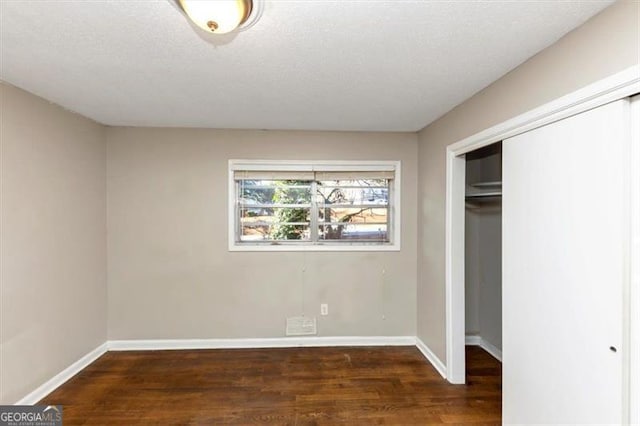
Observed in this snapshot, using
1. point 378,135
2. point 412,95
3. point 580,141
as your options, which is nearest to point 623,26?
point 580,141

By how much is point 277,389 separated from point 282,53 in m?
2.54

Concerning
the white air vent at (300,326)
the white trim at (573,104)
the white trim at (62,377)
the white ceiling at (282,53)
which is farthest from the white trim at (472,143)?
the white trim at (62,377)

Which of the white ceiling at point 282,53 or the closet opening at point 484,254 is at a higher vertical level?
the white ceiling at point 282,53

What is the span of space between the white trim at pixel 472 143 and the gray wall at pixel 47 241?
132 inches

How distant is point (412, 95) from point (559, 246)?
1431 mm

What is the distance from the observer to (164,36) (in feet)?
5.43

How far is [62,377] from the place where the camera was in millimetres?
2830

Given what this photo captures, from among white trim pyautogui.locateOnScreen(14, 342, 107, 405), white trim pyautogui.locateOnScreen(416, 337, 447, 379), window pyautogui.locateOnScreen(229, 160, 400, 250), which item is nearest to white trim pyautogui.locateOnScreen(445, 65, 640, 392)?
white trim pyautogui.locateOnScreen(416, 337, 447, 379)

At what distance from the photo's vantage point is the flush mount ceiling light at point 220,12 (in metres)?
1.29

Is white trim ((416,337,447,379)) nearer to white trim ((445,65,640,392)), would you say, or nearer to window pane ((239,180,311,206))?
white trim ((445,65,640,392))

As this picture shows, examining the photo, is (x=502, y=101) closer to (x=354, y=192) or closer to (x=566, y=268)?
(x=566, y=268)

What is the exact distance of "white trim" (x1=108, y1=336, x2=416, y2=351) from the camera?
3.51 m

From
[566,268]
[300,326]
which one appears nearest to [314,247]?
[300,326]

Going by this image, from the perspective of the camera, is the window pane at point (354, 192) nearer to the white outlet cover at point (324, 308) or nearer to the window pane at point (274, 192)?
the window pane at point (274, 192)
